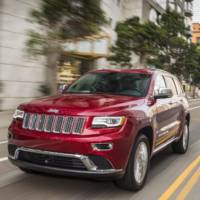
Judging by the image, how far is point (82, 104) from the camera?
612 cm

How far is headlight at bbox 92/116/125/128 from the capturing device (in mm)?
5781

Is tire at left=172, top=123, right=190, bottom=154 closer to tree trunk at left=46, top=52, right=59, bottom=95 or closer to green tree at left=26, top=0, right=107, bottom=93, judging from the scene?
green tree at left=26, top=0, right=107, bottom=93

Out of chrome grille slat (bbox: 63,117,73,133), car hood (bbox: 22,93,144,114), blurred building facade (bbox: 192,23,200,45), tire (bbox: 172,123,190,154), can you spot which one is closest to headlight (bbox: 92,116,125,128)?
car hood (bbox: 22,93,144,114)

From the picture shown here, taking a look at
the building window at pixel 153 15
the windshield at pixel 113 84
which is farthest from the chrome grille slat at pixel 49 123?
the building window at pixel 153 15

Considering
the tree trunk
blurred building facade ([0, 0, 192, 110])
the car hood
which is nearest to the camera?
the car hood

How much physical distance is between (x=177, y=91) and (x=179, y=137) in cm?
94

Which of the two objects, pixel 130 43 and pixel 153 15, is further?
pixel 153 15

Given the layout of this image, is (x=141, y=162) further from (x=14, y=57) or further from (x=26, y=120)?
(x=14, y=57)

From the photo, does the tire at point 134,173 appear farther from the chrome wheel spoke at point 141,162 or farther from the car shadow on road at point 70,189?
the car shadow on road at point 70,189

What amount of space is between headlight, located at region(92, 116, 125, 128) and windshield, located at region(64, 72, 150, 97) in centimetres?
132

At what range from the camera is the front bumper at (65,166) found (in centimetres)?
568

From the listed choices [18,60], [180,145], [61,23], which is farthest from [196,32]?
[180,145]

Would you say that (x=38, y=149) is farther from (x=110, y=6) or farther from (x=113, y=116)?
(x=110, y=6)

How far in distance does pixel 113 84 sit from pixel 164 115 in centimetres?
102
